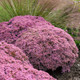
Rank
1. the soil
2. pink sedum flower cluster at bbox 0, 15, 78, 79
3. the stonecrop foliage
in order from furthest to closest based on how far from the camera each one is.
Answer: the stonecrop foliage → the soil → pink sedum flower cluster at bbox 0, 15, 78, 79

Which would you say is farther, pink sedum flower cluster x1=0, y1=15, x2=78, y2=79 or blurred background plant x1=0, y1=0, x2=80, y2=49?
blurred background plant x1=0, y1=0, x2=80, y2=49

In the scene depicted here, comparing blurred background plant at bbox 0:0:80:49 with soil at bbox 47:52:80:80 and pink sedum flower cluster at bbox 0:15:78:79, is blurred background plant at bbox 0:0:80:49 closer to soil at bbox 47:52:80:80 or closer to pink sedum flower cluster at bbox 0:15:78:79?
pink sedum flower cluster at bbox 0:15:78:79

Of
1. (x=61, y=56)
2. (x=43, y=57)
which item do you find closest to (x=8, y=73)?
(x=43, y=57)

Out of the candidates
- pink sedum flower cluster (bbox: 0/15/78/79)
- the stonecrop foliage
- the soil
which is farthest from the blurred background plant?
the soil

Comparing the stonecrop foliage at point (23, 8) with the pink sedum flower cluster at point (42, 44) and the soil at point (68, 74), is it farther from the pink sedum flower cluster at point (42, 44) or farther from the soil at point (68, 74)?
the soil at point (68, 74)

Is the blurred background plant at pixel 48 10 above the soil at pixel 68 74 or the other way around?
above

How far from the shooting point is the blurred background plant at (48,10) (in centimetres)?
506

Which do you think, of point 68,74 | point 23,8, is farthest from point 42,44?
point 23,8

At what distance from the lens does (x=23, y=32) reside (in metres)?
3.85

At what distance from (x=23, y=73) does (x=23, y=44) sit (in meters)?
1.51

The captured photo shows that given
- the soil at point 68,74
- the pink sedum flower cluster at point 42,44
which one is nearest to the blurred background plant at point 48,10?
the pink sedum flower cluster at point 42,44

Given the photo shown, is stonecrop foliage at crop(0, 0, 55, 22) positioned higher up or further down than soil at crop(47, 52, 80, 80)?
higher up

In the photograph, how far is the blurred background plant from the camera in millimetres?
5062

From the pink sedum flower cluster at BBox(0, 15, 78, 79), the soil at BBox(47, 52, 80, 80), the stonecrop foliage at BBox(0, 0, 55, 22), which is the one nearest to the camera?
the pink sedum flower cluster at BBox(0, 15, 78, 79)
